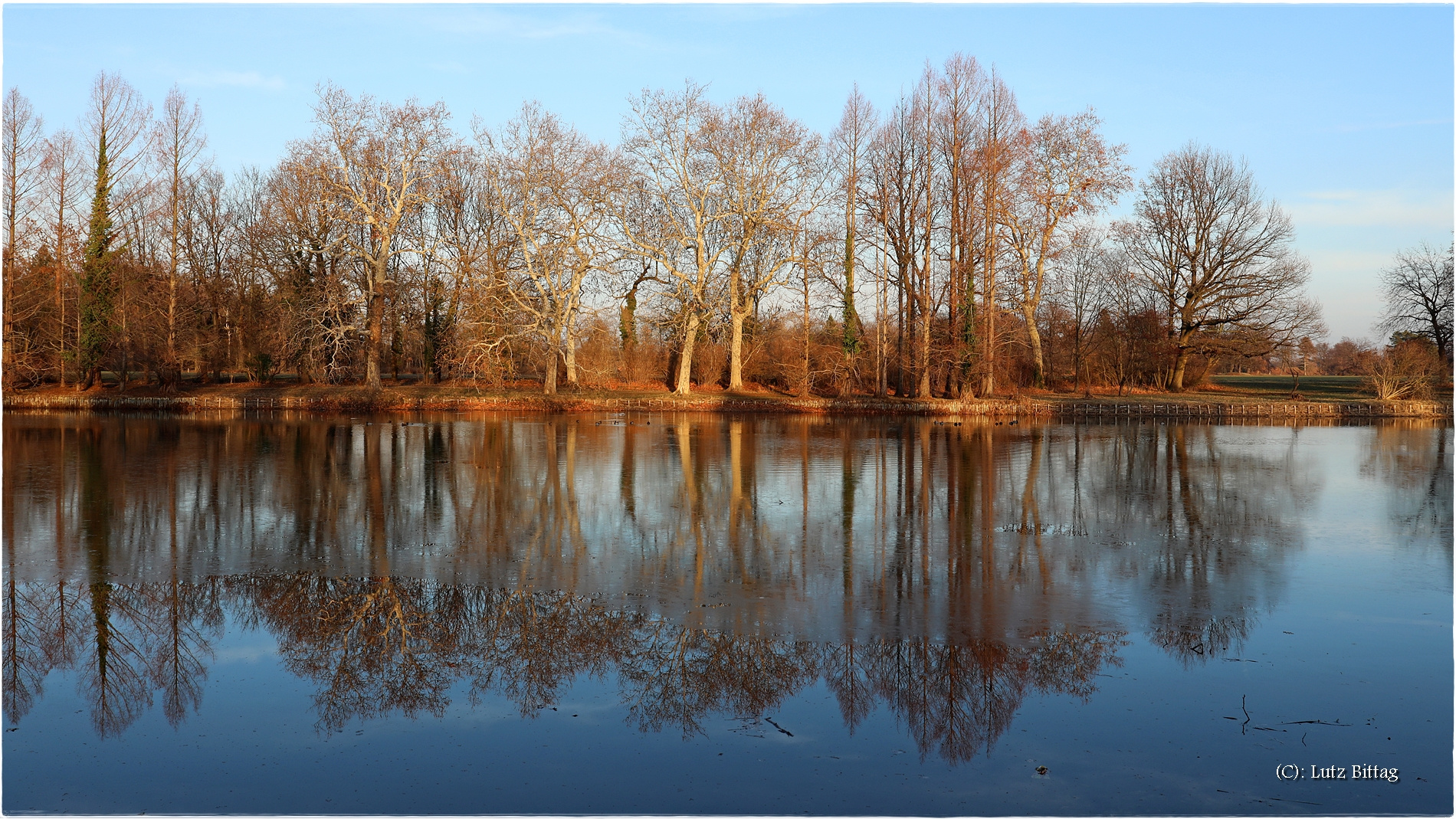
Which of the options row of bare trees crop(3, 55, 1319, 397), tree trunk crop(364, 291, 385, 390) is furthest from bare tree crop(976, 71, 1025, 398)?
tree trunk crop(364, 291, 385, 390)

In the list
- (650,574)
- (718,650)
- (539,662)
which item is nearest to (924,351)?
(650,574)

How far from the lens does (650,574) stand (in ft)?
28.7

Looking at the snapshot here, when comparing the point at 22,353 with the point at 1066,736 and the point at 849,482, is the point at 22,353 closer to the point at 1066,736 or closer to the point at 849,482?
the point at 849,482

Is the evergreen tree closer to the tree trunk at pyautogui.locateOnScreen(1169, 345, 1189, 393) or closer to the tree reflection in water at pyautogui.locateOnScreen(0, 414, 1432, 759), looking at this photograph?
the tree reflection in water at pyautogui.locateOnScreen(0, 414, 1432, 759)

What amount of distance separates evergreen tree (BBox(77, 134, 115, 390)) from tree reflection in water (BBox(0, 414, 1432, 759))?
77.9ft

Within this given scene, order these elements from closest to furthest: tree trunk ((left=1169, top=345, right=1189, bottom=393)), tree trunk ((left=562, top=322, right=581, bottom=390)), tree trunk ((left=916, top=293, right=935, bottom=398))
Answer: tree trunk ((left=916, top=293, right=935, bottom=398))
tree trunk ((left=562, top=322, right=581, bottom=390))
tree trunk ((left=1169, top=345, right=1189, bottom=393))

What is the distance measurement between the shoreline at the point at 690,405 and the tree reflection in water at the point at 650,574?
1677 centimetres

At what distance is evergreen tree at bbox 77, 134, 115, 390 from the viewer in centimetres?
3825

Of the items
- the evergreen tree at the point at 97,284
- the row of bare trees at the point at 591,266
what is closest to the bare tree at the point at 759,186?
the row of bare trees at the point at 591,266

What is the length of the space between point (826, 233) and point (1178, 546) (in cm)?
2915

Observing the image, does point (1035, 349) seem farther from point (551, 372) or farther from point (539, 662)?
point (539, 662)

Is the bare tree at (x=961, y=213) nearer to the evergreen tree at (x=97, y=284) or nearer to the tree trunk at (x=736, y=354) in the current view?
the tree trunk at (x=736, y=354)

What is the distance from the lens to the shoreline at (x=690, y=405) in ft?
113

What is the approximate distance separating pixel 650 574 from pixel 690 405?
27331mm
